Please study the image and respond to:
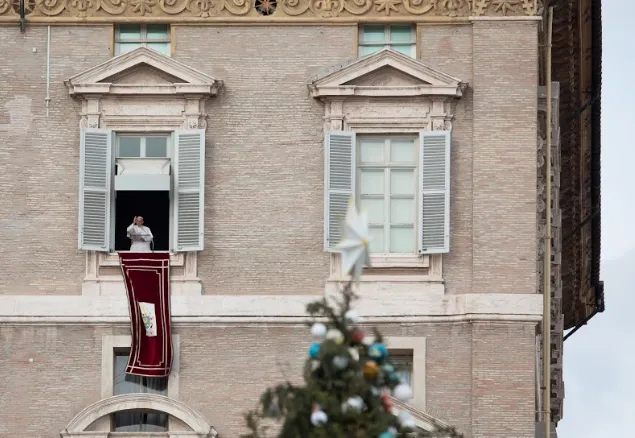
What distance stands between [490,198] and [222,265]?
15.7 ft

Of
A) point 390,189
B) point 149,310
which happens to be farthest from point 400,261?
point 149,310

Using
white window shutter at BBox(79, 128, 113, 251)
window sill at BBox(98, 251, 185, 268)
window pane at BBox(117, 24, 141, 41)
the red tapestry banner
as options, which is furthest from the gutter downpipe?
white window shutter at BBox(79, 128, 113, 251)

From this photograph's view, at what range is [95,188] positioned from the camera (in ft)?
178

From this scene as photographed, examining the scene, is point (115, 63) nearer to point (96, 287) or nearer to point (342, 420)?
point (96, 287)

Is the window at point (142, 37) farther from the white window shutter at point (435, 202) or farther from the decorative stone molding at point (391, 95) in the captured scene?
the white window shutter at point (435, 202)

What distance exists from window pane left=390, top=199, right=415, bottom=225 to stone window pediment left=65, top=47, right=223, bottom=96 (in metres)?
3.71

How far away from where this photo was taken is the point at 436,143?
54156 millimetres

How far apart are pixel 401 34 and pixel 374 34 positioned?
0.48m

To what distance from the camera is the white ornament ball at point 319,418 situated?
3872cm

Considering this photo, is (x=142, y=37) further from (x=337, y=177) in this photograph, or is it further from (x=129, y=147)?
(x=337, y=177)

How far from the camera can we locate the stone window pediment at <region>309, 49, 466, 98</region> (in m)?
54.3

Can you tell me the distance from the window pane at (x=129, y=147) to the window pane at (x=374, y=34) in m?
4.39

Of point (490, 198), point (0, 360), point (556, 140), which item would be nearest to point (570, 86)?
point (556, 140)

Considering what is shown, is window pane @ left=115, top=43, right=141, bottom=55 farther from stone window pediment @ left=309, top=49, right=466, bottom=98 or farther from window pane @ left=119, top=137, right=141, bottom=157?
stone window pediment @ left=309, top=49, right=466, bottom=98
